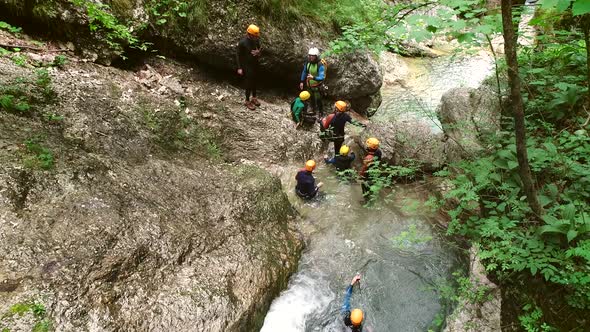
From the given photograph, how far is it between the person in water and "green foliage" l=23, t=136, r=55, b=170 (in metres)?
4.71

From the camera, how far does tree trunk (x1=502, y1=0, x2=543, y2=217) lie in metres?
2.92

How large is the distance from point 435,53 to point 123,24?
46.9 feet

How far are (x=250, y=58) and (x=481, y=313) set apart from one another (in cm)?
689

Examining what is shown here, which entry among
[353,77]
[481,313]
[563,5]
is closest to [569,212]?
[481,313]

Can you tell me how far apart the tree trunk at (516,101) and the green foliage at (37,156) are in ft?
18.0

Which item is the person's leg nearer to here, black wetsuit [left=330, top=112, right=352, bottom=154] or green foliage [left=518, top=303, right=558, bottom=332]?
black wetsuit [left=330, top=112, right=352, bottom=154]

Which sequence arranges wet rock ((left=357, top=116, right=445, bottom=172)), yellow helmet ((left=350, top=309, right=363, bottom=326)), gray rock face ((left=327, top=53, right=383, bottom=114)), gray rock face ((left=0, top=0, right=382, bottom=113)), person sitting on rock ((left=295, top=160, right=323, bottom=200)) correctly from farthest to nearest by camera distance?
gray rock face ((left=327, top=53, right=383, bottom=114)) < wet rock ((left=357, top=116, right=445, bottom=172)) < person sitting on rock ((left=295, top=160, right=323, bottom=200)) < gray rock face ((left=0, top=0, right=382, bottom=113)) < yellow helmet ((left=350, top=309, right=363, bottom=326))

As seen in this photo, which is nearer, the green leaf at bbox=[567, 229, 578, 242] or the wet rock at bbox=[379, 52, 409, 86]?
the green leaf at bbox=[567, 229, 578, 242]

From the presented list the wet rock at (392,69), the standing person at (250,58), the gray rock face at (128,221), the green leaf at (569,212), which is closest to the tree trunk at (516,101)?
the green leaf at (569,212)

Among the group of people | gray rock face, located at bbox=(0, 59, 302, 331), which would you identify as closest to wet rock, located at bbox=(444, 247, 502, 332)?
gray rock face, located at bbox=(0, 59, 302, 331)

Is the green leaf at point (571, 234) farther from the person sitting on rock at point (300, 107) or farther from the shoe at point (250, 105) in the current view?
the shoe at point (250, 105)

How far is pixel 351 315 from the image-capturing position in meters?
5.16

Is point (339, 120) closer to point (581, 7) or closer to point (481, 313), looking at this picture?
point (481, 313)

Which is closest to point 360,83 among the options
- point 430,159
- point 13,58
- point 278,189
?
point 430,159
